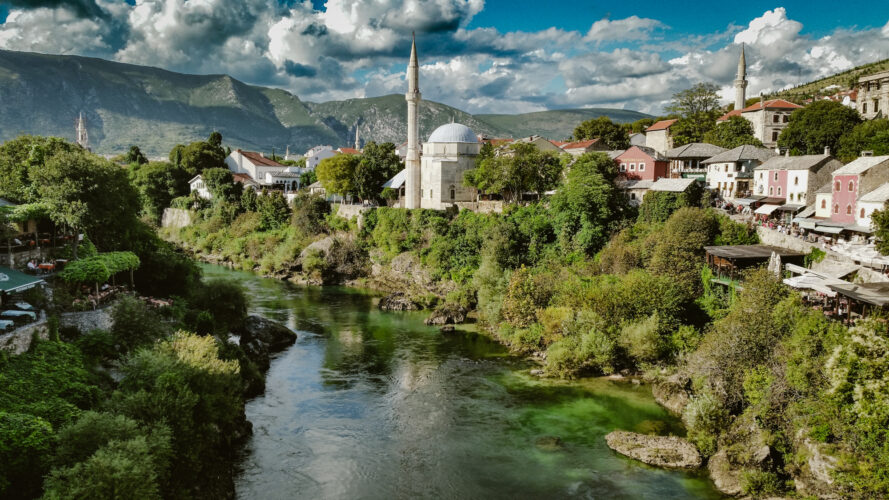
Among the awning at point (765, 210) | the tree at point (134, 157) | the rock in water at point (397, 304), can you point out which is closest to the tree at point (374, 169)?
the rock in water at point (397, 304)

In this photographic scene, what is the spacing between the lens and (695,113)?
210 feet

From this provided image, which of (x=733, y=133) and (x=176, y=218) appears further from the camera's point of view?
(x=176, y=218)

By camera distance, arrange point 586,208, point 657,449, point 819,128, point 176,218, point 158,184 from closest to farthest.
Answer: point 657,449 → point 586,208 → point 819,128 → point 176,218 → point 158,184

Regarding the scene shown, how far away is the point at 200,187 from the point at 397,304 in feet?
144

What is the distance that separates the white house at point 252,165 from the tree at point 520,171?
4205 cm

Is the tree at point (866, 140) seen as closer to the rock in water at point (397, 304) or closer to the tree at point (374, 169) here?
the rock in water at point (397, 304)

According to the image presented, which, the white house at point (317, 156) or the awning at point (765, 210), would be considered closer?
the awning at point (765, 210)

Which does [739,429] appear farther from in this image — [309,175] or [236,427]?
[309,175]

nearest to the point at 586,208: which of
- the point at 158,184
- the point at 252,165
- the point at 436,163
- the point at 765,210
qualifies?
the point at 765,210

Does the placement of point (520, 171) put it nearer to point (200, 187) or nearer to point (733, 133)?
point (733, 133)

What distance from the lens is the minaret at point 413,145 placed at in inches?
2148

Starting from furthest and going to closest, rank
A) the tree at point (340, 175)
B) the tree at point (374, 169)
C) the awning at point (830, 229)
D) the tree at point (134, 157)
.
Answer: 1. the tree at point (134, 157)
2. the tree at point (340, 175)
3. the tree at point (374, 169)
4. the awning at point (830, 229)

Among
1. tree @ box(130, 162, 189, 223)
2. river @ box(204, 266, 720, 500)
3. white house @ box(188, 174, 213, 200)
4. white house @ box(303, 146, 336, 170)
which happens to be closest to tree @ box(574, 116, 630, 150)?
river @ box(204, 266, 720, 500)

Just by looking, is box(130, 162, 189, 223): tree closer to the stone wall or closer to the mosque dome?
the stone wall
